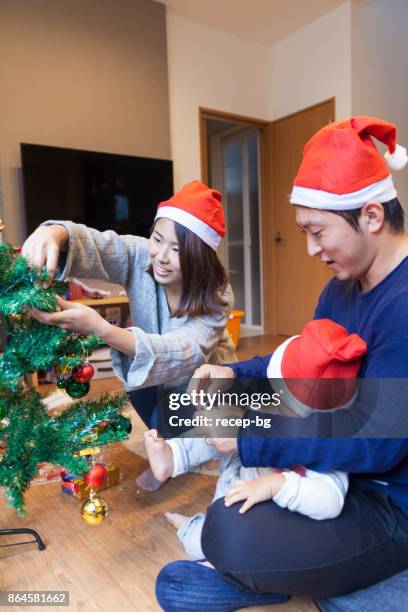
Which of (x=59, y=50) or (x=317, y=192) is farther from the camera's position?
(x=59, y=50)

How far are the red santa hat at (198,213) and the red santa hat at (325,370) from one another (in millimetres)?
430

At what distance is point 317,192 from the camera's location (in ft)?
2.60

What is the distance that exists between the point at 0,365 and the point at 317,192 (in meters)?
0.61

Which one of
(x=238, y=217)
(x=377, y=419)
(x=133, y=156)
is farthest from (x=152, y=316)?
(x=238, y=217)

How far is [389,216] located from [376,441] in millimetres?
374

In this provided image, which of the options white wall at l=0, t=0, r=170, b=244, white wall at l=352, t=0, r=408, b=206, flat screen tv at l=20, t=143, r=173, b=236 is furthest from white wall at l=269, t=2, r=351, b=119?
flat screen tv at l=20, t=143, r=173, b=236

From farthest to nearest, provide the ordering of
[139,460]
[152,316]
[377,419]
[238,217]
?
[238,217], [139,460], [152,316], [377,419]

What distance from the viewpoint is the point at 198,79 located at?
3430 millimetres

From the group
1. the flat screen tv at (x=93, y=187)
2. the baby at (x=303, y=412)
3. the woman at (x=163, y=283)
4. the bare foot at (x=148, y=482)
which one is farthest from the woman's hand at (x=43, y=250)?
the flat screen tv at (x=93, y=187)

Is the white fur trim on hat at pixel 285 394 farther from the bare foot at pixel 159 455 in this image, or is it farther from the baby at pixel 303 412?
the bare foot at pixel 159 455

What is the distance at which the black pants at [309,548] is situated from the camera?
0.70 m

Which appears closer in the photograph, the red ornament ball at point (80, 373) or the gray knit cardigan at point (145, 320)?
the red ornament ball at point (80, 373)

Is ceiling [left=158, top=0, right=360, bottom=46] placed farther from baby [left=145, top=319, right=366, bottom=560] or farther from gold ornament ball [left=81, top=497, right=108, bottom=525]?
gold ornament ball [left=81, top=497, right=108, bottom=525]

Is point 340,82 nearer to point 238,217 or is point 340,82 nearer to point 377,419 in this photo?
point 238,217
